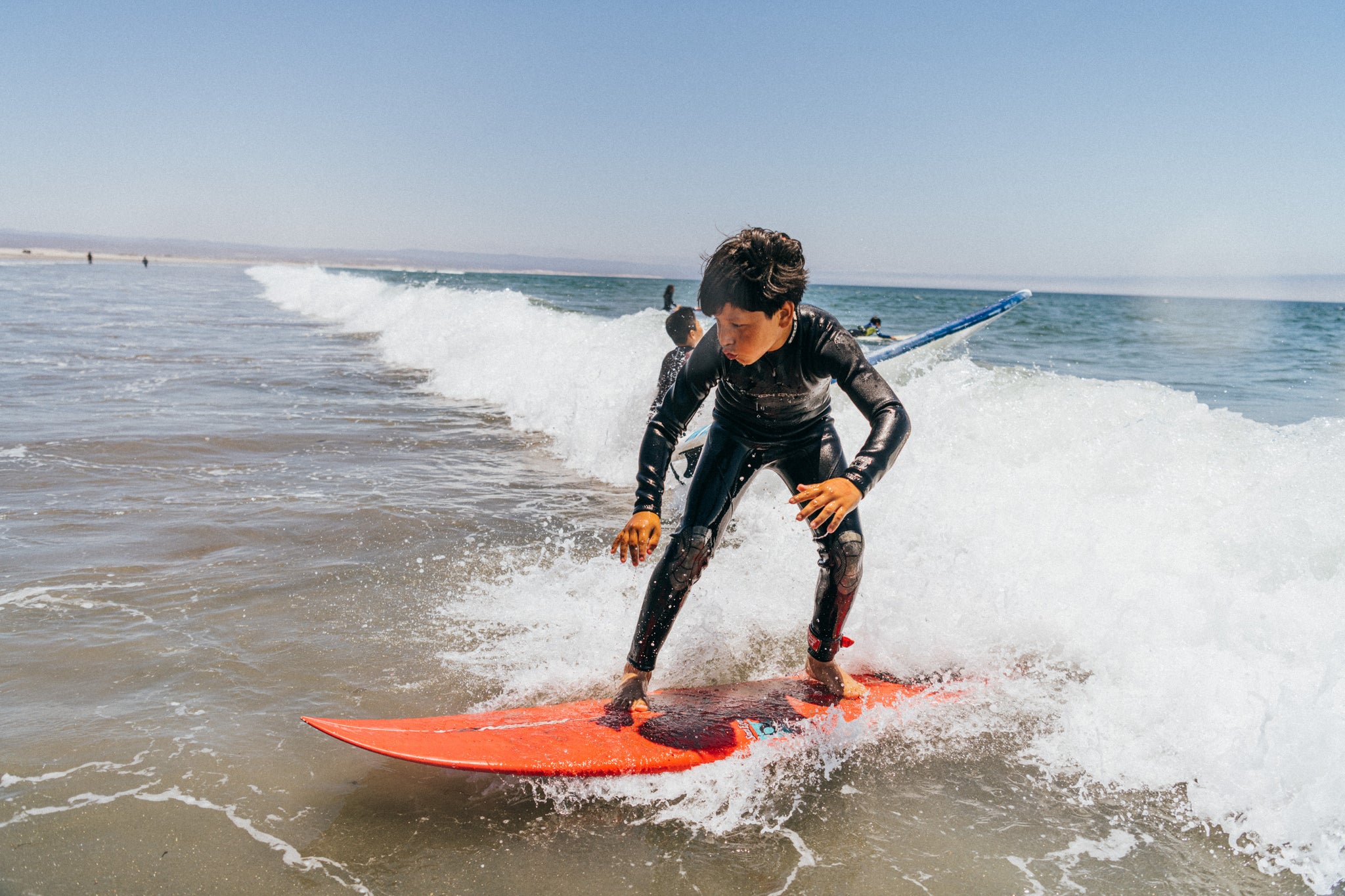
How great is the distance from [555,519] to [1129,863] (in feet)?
15.8

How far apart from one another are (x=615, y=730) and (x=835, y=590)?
3.43ft

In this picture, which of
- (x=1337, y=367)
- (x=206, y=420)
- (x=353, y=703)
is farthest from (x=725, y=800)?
(x=1337, y=367)

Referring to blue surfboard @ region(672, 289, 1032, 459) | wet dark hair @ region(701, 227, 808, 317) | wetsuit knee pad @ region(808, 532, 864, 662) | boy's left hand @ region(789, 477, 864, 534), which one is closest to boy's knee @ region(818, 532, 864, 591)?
wetsuit knee pad @ region(808, 532, 864, 662)

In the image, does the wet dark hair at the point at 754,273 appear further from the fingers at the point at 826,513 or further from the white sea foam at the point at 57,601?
the white sea foam at the point at 57,601

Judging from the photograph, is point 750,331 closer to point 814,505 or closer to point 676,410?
point 676,410

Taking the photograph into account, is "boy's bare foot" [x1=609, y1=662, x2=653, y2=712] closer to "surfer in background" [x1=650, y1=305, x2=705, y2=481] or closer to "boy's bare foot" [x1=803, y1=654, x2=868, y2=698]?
"boy's bare foot" [x1=803, y1=654, x2=868, y2=698]

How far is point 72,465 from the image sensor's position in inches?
289

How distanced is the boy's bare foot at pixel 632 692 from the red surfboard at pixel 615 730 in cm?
3

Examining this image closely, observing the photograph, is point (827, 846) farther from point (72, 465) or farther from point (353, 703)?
point (72, 465)

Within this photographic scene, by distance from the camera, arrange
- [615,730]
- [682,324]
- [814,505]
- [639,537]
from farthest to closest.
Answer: [682,324], [615,730], [639,537], [814,505]

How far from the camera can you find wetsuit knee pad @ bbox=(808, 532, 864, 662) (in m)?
3.31

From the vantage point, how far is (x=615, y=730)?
3254mm

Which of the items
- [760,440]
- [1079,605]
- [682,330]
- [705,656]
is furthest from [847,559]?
[682,330]

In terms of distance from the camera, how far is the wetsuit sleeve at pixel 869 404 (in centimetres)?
290
